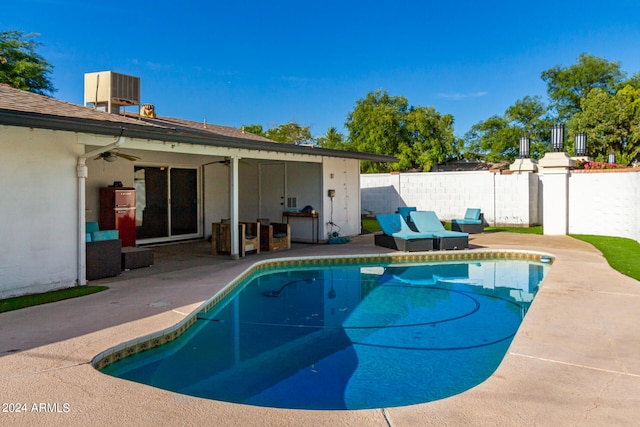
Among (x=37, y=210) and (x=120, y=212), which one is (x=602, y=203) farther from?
(x=37, y=210)

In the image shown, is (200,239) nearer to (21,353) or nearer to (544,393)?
(21,353)

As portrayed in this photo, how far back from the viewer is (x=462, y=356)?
216 inches

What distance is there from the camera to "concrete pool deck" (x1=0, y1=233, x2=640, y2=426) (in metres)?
3.25

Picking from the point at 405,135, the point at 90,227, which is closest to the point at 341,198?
the point at 90,227

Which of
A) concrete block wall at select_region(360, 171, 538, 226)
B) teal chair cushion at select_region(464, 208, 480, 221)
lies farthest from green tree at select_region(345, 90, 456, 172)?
teal chair cushion at select_region(464, 208, 480, 221)

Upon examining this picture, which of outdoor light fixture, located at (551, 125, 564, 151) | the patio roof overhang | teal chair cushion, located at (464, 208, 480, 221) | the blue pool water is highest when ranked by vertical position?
outdoor light fixture, located at (551, 125, 564, 151)

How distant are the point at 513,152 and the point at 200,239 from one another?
31.2 meters

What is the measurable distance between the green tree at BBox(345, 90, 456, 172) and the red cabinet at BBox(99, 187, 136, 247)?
23.2 m

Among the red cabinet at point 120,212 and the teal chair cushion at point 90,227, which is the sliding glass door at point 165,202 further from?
the teal chair cushion at point 90,227

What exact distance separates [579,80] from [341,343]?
41.3m

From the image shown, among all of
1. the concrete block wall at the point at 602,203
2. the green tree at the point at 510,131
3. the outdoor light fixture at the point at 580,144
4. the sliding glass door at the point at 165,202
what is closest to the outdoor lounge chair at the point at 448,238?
the concrete block wall at the point at 602,203

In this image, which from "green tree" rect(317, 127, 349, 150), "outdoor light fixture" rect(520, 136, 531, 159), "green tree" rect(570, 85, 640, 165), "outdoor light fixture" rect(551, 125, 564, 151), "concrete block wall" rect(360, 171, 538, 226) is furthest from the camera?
"green tree" rect(317, 127, 349, 150)

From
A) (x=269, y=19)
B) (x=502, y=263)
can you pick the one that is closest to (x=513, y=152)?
(x=269, y=19)

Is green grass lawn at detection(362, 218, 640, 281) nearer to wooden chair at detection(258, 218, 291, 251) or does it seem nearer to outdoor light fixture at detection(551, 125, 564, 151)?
outdoor light fixture at detection(551, 125, 564, 151)
